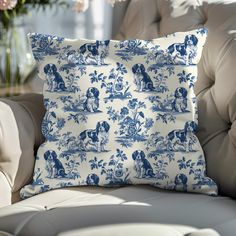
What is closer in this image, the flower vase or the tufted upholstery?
the tufted upholstery

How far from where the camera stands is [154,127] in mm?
1585

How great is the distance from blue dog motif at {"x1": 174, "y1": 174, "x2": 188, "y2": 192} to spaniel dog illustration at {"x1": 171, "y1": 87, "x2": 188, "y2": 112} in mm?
179

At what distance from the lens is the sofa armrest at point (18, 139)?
5.04ft

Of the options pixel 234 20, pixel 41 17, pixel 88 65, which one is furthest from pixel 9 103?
pixel 41 17

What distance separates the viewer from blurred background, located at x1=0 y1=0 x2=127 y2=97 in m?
2.32

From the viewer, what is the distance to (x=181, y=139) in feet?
5.14

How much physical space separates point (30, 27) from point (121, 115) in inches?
49.8

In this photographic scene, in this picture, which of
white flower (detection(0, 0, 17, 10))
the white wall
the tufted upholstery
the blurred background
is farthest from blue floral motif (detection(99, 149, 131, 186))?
A: the white wall

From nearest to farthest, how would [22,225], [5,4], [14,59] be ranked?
[22,225] → [5,4] → [14,59]

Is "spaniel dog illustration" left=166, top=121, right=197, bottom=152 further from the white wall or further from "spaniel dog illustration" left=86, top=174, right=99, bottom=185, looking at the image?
the white wall

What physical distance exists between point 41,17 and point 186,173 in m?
1.46

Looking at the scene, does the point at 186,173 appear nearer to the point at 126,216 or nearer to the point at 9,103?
the point at 126,216

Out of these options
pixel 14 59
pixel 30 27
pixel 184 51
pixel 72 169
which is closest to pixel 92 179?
pixel 72 169

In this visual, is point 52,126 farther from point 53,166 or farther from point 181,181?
point 181,181
